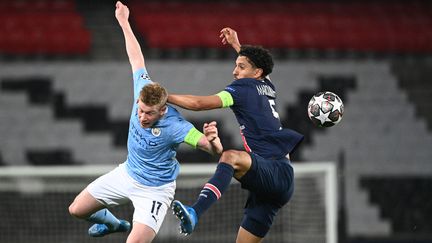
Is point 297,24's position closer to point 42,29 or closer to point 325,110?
point 42,29

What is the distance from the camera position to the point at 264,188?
21.0 feet

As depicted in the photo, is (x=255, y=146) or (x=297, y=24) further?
(x=297, y=24)

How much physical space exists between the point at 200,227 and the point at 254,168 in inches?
164

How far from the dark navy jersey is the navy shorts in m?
0.12

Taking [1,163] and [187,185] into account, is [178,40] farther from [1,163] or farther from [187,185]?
[187,185]

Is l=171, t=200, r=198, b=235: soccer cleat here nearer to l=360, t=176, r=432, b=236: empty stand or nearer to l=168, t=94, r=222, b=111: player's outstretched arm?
l=168, t=94, r=222, b=111: player's outstretched arm

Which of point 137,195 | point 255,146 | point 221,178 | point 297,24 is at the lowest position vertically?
point 137,195

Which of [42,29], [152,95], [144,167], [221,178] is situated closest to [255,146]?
[221,178]

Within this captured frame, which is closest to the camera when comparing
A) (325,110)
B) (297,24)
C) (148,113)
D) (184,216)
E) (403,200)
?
(184,216)

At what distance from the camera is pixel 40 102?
1277 cm

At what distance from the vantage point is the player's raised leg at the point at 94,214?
6.67 metres

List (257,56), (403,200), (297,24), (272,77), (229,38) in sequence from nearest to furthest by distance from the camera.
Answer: (257,56) → (229,38) → (403,200) → (272,77) → (297,24)

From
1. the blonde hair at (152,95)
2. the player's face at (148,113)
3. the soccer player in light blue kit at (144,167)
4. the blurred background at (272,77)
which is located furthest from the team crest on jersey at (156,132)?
the blurred background at (272,77)

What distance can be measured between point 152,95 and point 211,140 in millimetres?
557
